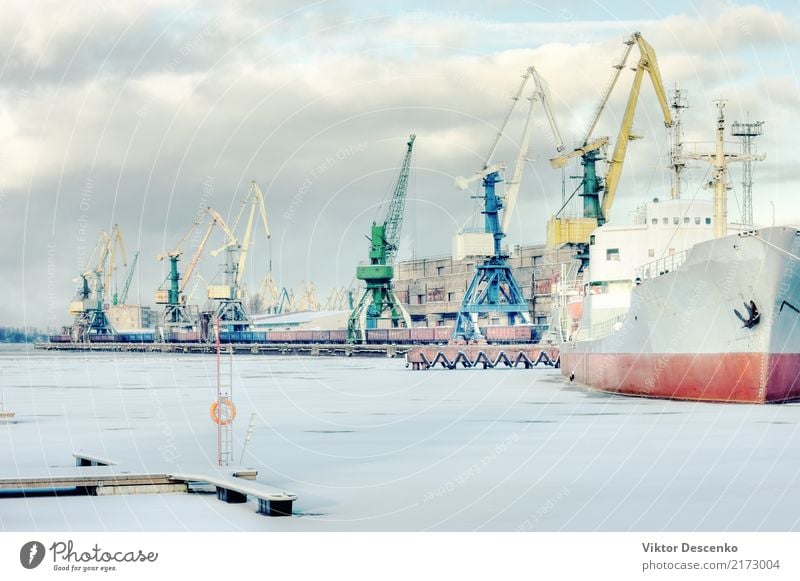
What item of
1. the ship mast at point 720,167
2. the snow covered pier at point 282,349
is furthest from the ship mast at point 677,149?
the snow covered pier at point 282,349

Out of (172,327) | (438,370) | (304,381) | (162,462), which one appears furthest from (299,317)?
(162,462)

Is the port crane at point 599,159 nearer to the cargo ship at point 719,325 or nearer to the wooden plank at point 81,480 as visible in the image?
the cargo ship at point 719,325

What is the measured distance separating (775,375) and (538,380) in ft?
79.1

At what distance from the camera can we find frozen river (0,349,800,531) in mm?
17828

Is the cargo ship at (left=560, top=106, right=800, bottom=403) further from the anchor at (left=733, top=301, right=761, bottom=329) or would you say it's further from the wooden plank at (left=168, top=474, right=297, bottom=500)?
the wooden plank at (left=168, top=474, right=297, bottom=500)

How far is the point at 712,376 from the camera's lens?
3847cm

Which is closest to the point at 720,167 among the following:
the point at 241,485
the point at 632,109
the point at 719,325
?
the point at 719,325

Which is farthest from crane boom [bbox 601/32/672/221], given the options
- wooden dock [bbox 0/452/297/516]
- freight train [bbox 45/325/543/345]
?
wooden dock [bbox 0/452/297/516]

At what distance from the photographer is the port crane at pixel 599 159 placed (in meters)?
73.5

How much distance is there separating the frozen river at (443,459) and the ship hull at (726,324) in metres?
1.30

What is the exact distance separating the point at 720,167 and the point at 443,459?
23.9 metres

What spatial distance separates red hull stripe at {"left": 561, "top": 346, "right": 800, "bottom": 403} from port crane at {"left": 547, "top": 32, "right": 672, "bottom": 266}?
29425mm

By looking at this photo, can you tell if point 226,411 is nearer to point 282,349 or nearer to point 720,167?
point 720,167
